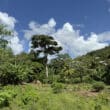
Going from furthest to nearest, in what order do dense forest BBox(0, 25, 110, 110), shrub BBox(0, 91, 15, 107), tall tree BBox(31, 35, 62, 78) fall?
tall tree BBox(31, 35, 62, 78)
dense forest BBox(0, 25, 110, 110)
shrub BBox(0, 91, 15, 107)

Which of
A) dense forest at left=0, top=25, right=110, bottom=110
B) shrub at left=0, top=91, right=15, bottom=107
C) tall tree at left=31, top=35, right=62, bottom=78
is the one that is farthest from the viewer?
tall tree at left=31, top=35, right=62, bottom=78

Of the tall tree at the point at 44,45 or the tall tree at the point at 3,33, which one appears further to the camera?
the tall tree at the point at 44,45

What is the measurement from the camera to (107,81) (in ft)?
115

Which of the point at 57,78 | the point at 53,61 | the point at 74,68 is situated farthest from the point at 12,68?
the point at 53,61

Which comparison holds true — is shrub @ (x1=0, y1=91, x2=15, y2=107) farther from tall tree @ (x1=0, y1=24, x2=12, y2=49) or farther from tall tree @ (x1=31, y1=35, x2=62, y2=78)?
tall tree @ (x1=31, y1=35, x2=62, y2=78)

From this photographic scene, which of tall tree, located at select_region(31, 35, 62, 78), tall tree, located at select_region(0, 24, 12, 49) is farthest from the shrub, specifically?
tall tree, located at select_region(31, 35, 62, 78)

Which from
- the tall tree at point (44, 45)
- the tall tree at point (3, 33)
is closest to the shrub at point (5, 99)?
the tall tree at point (3, 33)

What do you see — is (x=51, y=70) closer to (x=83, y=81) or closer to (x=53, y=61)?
(x=53, y=61)

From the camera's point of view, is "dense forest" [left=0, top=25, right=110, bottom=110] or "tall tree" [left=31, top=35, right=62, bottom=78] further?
"tall tree" [left=31, top=35, right=62, bottom=78]

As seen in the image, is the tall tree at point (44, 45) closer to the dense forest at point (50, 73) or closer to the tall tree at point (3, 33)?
the dense forest at point (50, 73)

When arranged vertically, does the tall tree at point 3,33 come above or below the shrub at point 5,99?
above

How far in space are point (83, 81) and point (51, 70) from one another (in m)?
7.68

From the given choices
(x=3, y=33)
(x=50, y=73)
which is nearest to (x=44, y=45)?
(x=50, y=73)

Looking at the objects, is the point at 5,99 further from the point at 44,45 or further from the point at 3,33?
the point at 44,45
